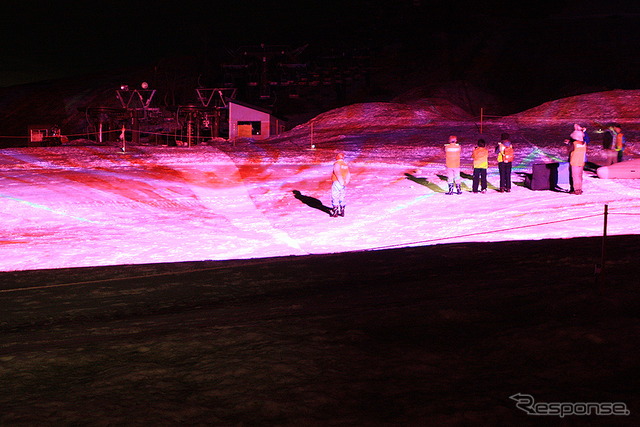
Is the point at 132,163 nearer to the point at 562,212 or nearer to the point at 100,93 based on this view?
the point at 562,212

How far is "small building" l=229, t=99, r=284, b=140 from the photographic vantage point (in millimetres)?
47875

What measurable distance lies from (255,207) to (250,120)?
104 feet

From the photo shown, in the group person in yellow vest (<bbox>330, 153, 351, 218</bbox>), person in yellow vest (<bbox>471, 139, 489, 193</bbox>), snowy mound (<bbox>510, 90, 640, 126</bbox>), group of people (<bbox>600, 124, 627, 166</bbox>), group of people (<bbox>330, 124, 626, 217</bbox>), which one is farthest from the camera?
snowy mound (<bbox>510, 90, 640, 126</bbox>)

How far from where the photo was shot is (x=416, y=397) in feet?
13.4

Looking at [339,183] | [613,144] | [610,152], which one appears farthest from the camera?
[610,152]

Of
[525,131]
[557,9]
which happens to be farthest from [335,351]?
[557,9]

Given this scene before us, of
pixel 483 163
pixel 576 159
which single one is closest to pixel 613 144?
pixel 576 159

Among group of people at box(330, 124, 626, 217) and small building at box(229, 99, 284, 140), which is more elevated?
small building at box(229, 99, 284, 140)

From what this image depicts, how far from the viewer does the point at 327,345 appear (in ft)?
17.1

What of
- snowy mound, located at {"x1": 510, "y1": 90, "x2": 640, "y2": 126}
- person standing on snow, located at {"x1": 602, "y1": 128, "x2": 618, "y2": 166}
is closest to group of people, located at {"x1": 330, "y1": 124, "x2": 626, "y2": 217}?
person standing on snow, located at {"x1": 602, "y1": 128, "x2": 618, "y2": 166}

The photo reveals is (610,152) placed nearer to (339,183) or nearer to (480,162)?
(480,162)

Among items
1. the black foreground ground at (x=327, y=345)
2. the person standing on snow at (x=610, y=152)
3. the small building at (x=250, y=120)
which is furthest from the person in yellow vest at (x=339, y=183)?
the small building at (x=250, y=120)

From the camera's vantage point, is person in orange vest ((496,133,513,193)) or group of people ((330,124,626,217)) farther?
person in orange vest ((496,133,513,193))

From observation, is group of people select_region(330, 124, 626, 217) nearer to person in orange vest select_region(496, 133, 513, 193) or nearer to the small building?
person in orange vest select_region(496, 133, 513, 193)
